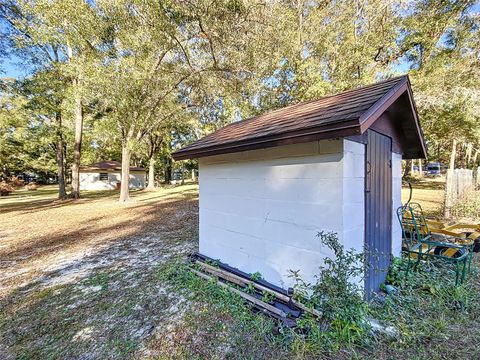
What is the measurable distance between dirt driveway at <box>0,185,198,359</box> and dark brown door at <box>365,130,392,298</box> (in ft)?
9.01

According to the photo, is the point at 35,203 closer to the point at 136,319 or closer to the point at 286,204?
the point at 136,319

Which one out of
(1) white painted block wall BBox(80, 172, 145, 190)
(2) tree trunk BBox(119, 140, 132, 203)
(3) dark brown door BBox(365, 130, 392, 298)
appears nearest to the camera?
(3) dark brown door BBox(365, 130, 392, 298)

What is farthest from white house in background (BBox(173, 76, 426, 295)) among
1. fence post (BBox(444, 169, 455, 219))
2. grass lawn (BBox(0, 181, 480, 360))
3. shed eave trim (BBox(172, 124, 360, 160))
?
fence post (BBox(444, 169, 455, 219))

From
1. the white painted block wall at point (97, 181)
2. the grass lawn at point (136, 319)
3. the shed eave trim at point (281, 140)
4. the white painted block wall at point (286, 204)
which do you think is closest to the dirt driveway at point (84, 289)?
the grass lawn at point (136, 319)

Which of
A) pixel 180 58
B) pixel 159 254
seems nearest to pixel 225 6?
pixel 180 58

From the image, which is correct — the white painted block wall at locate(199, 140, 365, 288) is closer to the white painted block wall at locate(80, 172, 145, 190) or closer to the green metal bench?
the green metal bench

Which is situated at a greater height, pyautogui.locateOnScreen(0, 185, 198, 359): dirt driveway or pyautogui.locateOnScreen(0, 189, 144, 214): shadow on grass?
pyautogui.locateOnScreen(0, 189, 144, 214): shadow on grass

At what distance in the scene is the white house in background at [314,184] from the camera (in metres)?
2.74

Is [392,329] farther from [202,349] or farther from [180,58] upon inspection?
[180,58]

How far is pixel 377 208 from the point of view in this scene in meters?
3.46

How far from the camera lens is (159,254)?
5.36 meters

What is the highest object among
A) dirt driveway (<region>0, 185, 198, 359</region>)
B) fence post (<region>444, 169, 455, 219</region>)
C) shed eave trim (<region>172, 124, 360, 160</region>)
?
shed eave trim (<region>172, 124, 360, 160</region>)

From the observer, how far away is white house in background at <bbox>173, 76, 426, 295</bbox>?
8.99 feet

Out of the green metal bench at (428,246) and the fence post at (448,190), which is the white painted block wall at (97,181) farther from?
the green metal bench at (428,246)
